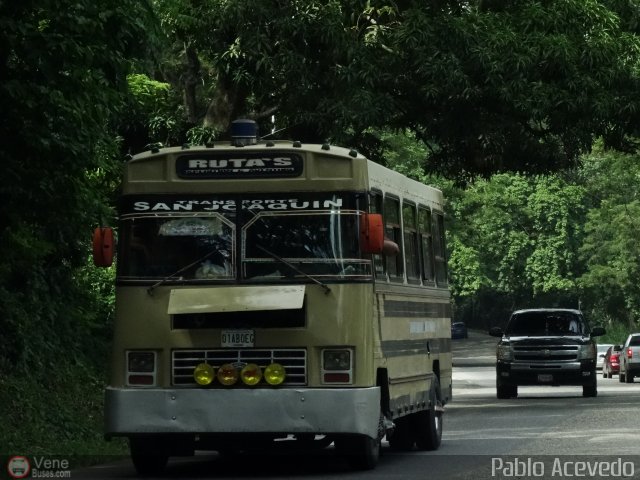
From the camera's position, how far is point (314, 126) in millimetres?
27641

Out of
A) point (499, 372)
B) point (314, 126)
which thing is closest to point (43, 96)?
point (314, 126)

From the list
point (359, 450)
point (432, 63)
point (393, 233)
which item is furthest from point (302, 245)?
point (432, 63)

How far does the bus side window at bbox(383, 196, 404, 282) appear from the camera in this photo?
668 inches

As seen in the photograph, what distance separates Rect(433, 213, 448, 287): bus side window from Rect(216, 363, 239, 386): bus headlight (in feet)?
18.2

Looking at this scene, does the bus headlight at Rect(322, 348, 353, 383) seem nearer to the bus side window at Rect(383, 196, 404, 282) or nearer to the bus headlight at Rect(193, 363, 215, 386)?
the bus headlight at Rect(193, 363, 215, 386)

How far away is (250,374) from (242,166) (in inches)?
76.9

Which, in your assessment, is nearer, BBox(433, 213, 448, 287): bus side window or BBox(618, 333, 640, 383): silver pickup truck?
BBox(433, 213, 448, 287): bus side window

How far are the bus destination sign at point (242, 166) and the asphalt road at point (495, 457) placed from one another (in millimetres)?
2780

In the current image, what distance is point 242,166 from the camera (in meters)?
15.7

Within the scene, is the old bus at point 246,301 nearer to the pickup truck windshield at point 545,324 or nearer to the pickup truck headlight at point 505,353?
the pickup truck headlight at point 505,353

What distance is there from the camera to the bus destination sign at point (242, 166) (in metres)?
15.7

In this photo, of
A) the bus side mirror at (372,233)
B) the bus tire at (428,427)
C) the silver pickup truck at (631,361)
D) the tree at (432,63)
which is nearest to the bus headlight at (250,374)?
the bus side mirror at (372,233)

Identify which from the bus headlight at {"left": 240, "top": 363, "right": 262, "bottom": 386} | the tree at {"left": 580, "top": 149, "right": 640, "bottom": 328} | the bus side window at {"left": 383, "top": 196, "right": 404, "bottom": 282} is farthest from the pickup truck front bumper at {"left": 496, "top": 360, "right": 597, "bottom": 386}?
the tree at {"left": 580, "top": 149, "right": 640, "bottom": 328}

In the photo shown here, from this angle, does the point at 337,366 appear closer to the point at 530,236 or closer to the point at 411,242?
the point at 411,242
